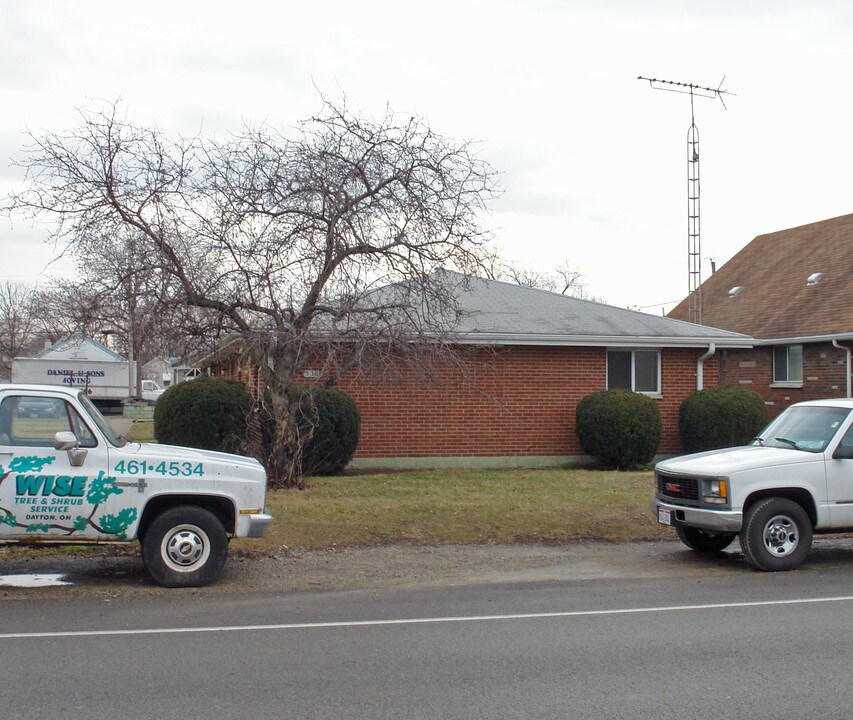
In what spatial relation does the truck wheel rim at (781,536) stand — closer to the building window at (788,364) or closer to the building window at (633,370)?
the building window at (633,370)

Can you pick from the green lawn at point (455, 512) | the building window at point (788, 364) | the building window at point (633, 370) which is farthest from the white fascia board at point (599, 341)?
the building window at point (788, 364)

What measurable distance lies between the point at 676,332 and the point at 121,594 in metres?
14.3

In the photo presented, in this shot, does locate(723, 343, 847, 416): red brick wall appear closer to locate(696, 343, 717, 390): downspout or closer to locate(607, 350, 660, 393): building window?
locate(696, 343, 717, 390): downspout

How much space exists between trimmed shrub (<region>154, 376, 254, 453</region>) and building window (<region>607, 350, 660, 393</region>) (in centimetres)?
776

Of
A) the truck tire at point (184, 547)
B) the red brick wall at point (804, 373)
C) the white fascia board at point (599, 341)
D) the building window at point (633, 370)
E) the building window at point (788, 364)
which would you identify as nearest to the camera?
the truck tire at point (184, 547)

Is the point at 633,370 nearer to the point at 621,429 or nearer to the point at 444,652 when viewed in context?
the point at 621,429

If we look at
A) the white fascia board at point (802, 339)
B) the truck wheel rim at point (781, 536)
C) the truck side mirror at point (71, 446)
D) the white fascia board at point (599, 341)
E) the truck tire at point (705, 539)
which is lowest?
the truck tire at point (705, 539)

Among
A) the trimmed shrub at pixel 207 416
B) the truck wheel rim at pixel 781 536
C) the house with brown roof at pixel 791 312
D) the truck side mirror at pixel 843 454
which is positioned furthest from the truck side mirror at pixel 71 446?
the house with brown roof at pixel 791 312

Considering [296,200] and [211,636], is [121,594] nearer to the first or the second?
[211,636]

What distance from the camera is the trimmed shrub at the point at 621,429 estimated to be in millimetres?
18406

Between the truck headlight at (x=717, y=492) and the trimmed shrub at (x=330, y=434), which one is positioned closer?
the truck headlight at (x=717, y=492)

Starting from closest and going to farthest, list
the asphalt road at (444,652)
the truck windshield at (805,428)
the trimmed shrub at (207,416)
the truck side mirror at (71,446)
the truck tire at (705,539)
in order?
1. the asphalt road at (444,652)
2. the truck side mirror at (71,446)
3. the truck windshield at (805,428)
4. the truck tire at (705,539)
5. the trimmed shrub at (207,416)

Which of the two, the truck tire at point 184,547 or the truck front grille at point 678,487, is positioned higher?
the truck front grille at point 678,487

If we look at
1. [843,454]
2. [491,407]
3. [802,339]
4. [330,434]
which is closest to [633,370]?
[491,407]
